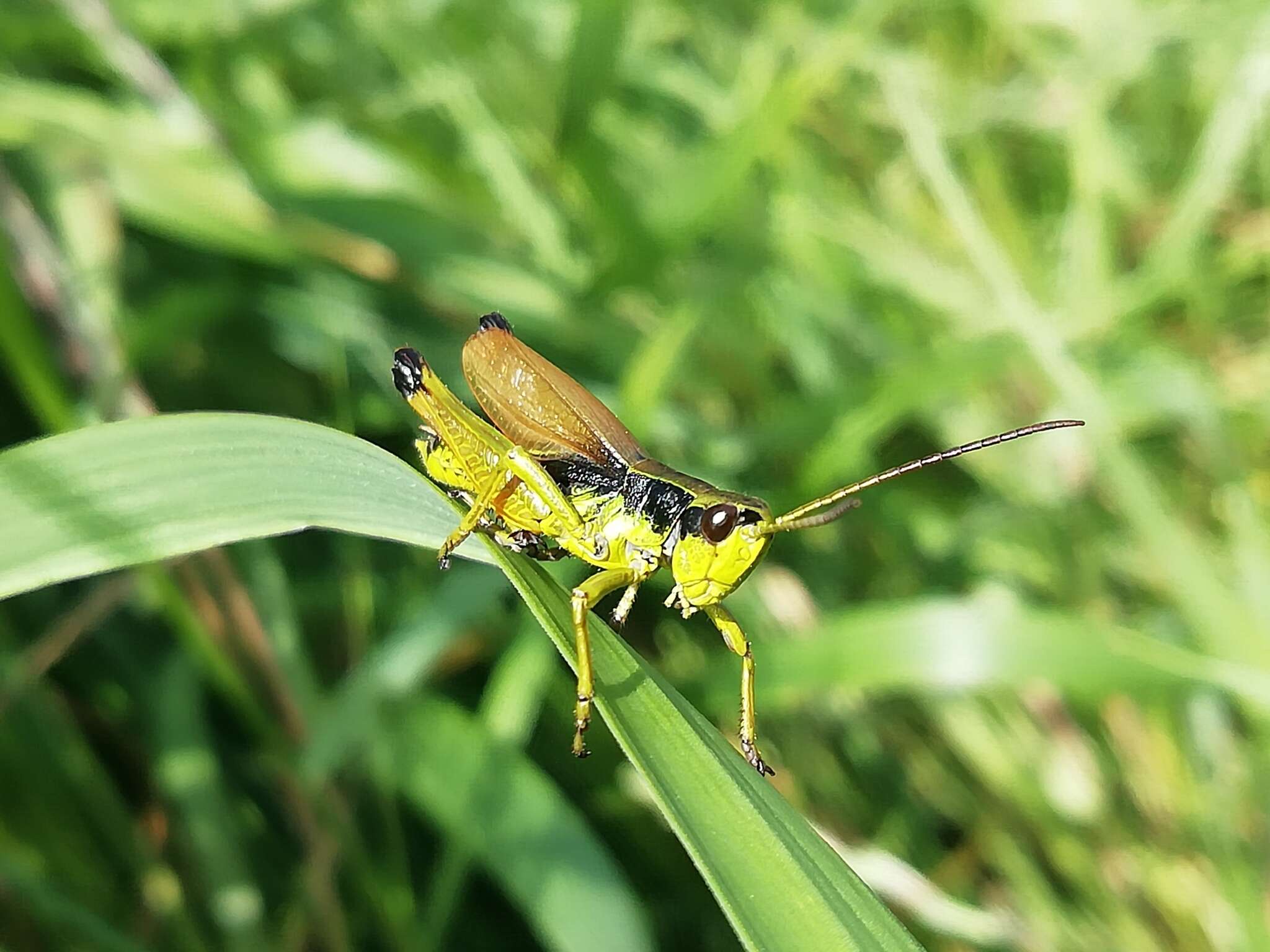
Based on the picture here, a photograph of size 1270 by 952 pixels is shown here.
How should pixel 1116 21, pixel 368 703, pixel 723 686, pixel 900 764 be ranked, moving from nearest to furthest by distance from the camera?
pixel 368 703
pixel 723 686
pixel 900 764
pixel 1116 21

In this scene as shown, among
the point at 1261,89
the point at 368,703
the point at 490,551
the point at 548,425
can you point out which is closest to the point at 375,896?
the point at 368,703

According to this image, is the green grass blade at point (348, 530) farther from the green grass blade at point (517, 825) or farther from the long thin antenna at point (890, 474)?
the green grass blade at point (517, 825)

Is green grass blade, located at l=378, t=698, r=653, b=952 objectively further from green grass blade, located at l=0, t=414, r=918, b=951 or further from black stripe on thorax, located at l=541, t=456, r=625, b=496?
green grass blade, located at l=0, t=414, r=918, b=951

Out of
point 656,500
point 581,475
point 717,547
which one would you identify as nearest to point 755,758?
point 717,547

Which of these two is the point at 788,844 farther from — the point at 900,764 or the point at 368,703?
the point at 900,764

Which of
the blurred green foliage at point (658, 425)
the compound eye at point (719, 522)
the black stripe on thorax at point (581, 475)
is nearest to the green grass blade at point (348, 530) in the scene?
the compound eye at point (719, 522)

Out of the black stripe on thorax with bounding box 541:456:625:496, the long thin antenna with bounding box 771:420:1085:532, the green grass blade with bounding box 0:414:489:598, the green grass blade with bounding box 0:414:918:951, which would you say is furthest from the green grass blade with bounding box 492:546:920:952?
the black stripe on thorax with bounding box 541:456:625:496

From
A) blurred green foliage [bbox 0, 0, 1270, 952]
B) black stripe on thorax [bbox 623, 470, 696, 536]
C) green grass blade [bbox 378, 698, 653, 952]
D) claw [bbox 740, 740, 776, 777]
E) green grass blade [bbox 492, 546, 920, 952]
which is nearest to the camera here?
green grass blade [bbox 492, 546, 920, 952]
